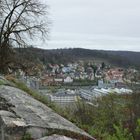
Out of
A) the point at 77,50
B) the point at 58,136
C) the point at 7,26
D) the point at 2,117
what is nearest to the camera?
the point at 58,136

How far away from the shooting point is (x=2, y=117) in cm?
498

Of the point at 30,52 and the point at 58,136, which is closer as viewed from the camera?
the point at 58,136

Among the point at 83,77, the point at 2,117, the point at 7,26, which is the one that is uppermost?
the point at 7,26

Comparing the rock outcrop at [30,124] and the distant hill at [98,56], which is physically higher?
the rock outcrop at [30,124]

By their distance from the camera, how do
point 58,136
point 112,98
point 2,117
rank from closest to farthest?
point 58,136 → point 2,117 → point 112,98

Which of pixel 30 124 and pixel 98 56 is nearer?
pixel 30 124

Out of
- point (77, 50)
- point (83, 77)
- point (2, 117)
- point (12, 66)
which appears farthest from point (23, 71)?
point (77, 50)

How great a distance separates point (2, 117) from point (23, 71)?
21.4 metres

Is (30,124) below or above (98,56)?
above

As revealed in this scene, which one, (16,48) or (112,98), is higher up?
(16,48)

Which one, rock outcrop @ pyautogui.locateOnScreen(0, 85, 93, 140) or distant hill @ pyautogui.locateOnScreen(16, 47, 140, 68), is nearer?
rock outcrop @ pyautogui.locateOnScreen(0, 85, 93, 140)

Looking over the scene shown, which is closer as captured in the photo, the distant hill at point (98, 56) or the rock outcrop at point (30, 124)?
the rock outcrop at point (30, 124)

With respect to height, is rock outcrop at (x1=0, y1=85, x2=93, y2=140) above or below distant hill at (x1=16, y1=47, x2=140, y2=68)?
above

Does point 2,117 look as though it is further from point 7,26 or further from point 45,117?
point 7,26
